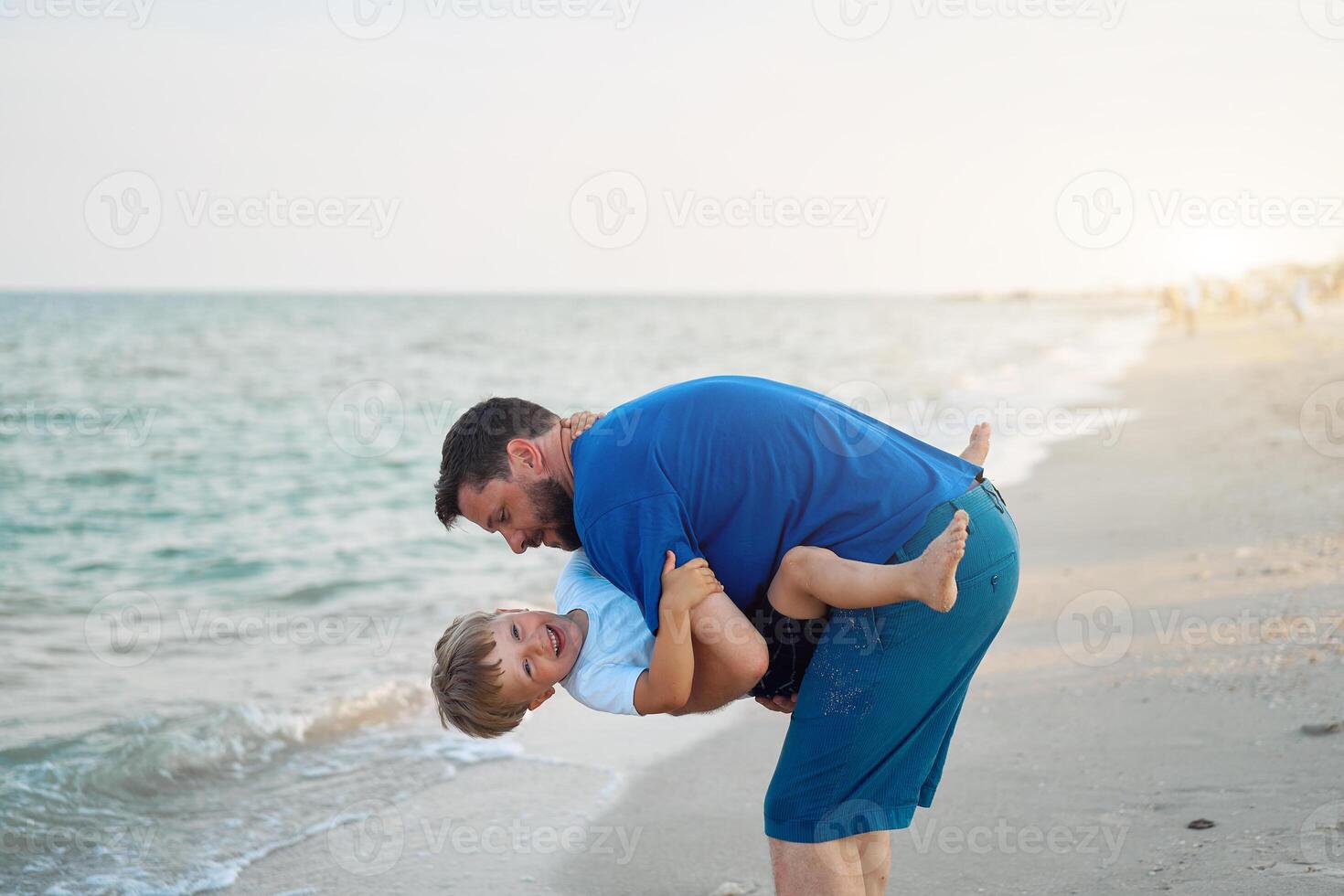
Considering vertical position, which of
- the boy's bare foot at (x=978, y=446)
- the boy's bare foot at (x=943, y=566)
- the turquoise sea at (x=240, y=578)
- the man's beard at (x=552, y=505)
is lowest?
the turquoise sea at (x=240, y=578)

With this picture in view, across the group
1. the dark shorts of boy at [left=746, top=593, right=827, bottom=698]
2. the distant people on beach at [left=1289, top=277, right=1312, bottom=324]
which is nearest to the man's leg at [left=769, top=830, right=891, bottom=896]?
the dark shorts of boy at [left=746, top=593, right=827, bottom=698]

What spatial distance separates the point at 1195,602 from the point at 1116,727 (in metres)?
1.73

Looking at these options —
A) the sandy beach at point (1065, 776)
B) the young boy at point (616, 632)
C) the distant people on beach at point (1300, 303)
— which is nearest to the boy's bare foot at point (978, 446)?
the young boy at point (616, 632)

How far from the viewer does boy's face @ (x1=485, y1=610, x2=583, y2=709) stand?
9.52 ft

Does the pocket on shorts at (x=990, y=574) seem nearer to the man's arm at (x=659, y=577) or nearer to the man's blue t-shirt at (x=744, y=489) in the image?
the man's blue t-shirt at (x=744, y=489)

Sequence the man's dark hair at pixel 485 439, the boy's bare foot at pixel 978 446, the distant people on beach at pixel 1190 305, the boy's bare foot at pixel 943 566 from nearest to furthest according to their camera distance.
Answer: the boy's bare foot at pixel 943 566
the man's dark hair at pixel 485 439
the boy's bare foot at pixel 978 446
the distant people on beach at pixel 1190 305

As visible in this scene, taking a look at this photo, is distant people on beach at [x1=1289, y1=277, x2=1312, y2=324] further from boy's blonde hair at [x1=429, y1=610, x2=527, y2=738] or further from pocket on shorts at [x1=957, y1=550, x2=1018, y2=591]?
boy's blonde hair at [x1=429, y1=610, x2=527, y2=738]

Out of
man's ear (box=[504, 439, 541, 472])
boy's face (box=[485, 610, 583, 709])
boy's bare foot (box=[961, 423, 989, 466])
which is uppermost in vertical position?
man's ear (box=[504, 439, 541, 472])

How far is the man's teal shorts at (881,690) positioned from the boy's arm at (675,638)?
308 millimetres

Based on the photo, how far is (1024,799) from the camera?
417 centimetres

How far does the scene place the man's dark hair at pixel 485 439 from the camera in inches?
107

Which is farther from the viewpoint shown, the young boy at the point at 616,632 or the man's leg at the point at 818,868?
the man's leg at the point at 818,868

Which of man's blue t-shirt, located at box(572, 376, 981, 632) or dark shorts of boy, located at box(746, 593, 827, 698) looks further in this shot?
dark shorts of boy, located at box(746, 593, 827, 698)

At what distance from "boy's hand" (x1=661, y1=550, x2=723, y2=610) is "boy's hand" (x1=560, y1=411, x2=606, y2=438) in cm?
49
